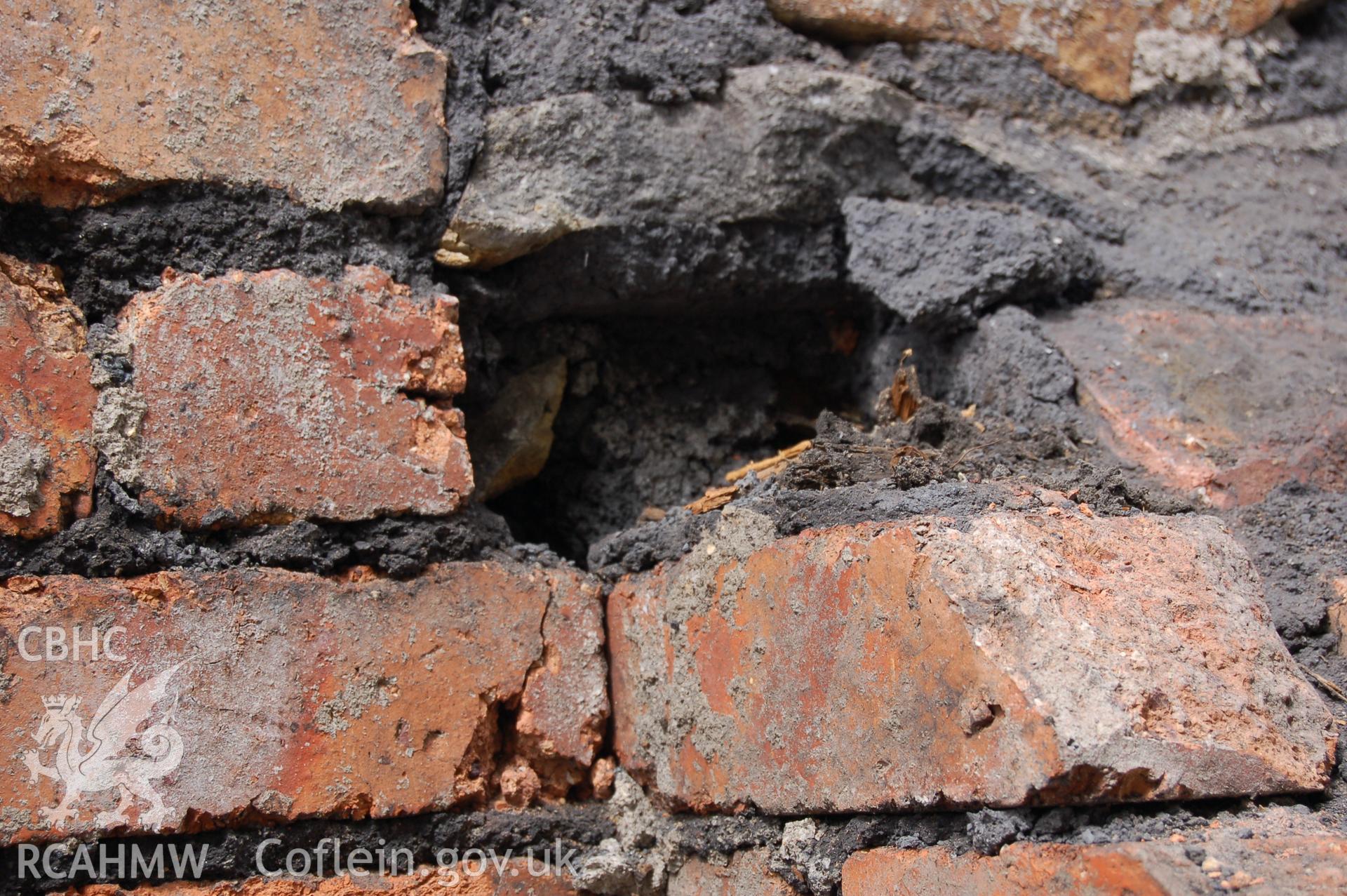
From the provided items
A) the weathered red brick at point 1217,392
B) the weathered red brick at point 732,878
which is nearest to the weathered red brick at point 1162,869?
the weathered red brick at point 732,878

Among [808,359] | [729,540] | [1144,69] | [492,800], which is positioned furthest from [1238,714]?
[1144,69]

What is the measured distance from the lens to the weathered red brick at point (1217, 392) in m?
1.42

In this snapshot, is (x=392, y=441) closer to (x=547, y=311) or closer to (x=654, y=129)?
(x=547, y=311)

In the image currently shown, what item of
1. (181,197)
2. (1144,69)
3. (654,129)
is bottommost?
(181,197)

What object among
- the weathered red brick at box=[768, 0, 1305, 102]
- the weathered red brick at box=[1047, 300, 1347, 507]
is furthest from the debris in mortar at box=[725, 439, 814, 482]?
the weathered red brick at box=[768, 0, 1305, 102]

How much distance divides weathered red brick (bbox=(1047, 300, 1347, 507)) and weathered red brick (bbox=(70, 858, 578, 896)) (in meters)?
1.01

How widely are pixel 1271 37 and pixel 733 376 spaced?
120 centimetres

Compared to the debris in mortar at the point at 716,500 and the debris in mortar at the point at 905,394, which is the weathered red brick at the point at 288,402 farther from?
the debris in mortar at the point at 905,394

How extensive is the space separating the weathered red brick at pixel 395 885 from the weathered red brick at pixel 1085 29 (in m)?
1.42

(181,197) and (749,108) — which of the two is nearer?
(181,197)

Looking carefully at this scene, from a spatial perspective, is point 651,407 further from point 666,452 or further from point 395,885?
point 395,885

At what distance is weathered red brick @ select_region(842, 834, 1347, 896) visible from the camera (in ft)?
2.92

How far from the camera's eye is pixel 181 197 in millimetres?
1431

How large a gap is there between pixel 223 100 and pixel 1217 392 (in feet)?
4.80
